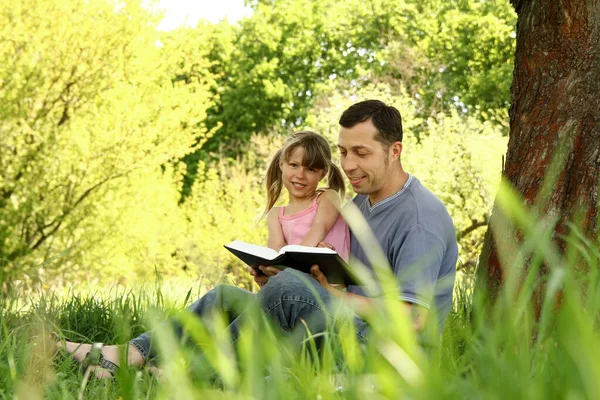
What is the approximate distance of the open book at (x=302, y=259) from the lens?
118 inches

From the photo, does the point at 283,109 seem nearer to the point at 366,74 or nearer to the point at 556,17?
the point at 366,74

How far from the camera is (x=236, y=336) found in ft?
10.5

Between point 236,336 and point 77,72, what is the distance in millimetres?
8998

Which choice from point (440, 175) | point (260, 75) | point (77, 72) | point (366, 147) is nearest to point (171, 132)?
point (77, 72)

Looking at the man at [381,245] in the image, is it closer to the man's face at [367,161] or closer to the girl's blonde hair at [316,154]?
the man's face at [367,161]

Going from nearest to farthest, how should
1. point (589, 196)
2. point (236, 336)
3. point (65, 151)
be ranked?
point (236, 336), point (589, 196), point (65, 151)

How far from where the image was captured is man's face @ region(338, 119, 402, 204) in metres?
3.46

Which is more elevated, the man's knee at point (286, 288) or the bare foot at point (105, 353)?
the man's knee at point (286, 288)

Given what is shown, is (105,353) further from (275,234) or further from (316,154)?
(316,154)

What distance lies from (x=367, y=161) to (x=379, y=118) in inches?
8.1

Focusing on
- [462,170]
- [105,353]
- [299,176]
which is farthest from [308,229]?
[462,170]

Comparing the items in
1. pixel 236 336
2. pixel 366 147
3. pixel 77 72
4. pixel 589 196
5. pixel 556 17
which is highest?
pixel 77 72

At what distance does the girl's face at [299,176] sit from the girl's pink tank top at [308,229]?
2.9 inches

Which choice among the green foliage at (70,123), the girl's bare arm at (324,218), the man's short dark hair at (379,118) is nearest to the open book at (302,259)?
the girl's bare arm at (324,218)
